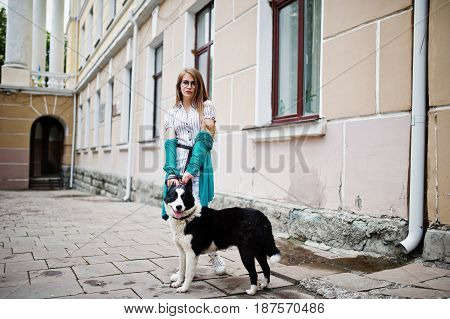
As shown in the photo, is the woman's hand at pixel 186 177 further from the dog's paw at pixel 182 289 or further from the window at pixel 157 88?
the window at pixel 157 88

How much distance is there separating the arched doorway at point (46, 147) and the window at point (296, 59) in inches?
637

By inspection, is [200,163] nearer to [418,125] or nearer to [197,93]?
[197,93]

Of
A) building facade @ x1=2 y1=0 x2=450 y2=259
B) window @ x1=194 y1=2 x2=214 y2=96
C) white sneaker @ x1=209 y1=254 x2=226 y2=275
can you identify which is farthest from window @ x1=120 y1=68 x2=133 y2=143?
white sneaker @ x1=209 y1=254 x2=226 y2=275

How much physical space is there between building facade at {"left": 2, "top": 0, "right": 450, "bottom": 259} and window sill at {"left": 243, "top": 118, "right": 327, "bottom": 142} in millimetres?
14

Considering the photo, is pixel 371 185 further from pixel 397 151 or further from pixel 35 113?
pixel 35 113

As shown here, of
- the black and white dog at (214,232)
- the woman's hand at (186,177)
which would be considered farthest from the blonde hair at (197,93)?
the black and white dog at (214,232)

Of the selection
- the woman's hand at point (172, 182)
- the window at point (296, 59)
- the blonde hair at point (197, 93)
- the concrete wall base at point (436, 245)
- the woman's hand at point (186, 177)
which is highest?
the window at point (296, 59)

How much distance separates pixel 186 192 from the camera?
2555 millimetres

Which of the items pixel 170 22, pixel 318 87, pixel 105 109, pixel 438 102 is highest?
pixel 170 22

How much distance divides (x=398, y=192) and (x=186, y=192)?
1820 mm

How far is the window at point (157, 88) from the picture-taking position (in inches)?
338

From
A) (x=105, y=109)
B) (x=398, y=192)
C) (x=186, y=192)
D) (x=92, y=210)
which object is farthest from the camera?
(x=105, y=109)
